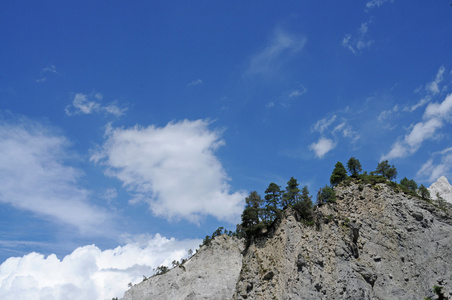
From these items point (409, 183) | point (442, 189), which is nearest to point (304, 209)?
point (409, 183)

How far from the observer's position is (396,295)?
53844 mm

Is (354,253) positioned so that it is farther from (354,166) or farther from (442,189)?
(442,189)

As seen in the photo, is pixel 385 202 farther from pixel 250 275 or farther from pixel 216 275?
pixel 216 275

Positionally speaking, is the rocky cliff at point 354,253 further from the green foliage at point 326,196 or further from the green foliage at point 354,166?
the green foliage at point 354,166

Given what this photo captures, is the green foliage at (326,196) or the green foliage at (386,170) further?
the green foliage at (386,170)

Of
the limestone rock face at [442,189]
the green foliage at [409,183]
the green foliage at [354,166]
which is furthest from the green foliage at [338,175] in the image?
the limestone rock face at [442,189]

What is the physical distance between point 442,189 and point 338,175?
191ft

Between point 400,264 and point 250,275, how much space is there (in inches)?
1023

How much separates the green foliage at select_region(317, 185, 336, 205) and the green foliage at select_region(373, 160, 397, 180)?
33414 mm

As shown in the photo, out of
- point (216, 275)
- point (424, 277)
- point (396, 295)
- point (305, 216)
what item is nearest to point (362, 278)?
point (396, 295)

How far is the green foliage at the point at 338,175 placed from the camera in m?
81.3

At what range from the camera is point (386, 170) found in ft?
317

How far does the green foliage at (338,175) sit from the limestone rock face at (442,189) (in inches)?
2033

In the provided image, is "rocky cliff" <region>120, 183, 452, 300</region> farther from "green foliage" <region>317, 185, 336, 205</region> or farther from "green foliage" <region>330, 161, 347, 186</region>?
"green foliage" <region>330, 161, 347, 186</region>
